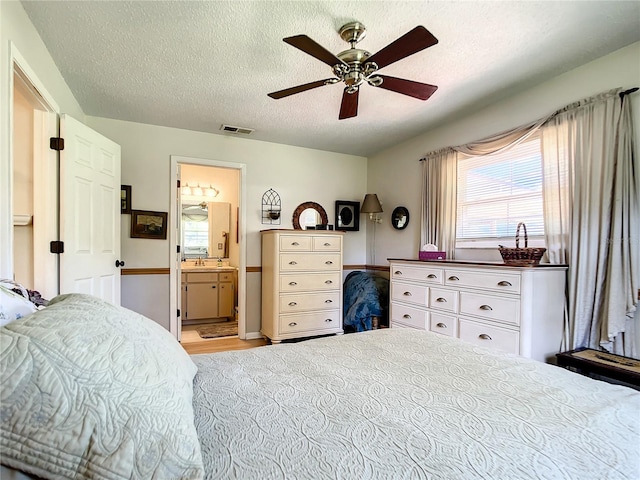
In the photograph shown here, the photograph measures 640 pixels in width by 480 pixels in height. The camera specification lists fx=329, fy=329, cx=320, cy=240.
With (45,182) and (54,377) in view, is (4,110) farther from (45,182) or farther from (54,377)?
(54,377)

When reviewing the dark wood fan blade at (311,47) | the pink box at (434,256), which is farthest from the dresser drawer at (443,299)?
the dark wood fan blade at (311,47)

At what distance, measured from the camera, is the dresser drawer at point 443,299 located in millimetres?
2791

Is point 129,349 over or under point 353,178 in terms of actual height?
under

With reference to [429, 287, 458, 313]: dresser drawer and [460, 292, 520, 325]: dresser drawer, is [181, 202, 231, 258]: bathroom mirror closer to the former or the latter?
[429, 287, 458, 313]: dresser drawer

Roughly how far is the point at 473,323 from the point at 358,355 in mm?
1617

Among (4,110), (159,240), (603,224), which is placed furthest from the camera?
(159,240)

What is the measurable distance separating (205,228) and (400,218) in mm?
3173

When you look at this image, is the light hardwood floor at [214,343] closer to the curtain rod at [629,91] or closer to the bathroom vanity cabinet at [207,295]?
the bathroom vanity cabinet at [207,295]

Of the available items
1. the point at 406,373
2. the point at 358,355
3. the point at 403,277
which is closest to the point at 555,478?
the point at 406,373

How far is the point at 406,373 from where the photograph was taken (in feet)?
3.95

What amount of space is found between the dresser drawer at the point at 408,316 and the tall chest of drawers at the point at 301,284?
0.78 m

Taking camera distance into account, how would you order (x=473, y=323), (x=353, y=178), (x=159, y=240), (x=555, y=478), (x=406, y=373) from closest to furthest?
(x=555, y=478), (x=406, y=373), (x=473, y=323), (x=159, y=240), (x=353, y=178)

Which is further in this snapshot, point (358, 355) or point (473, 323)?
point (473, 323)

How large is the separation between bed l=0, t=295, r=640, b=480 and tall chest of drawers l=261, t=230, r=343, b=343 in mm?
2492
